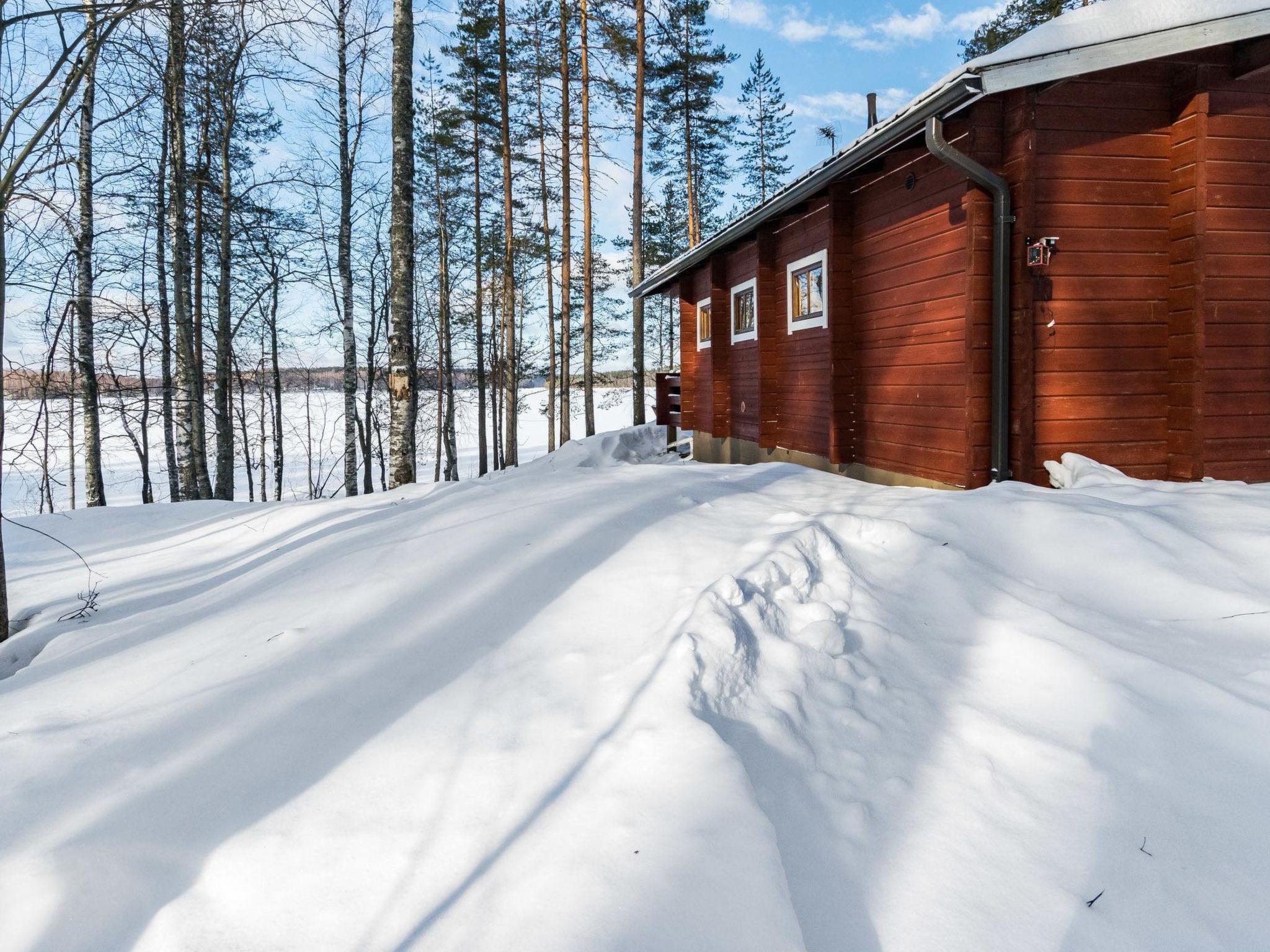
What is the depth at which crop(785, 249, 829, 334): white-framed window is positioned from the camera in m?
7.81

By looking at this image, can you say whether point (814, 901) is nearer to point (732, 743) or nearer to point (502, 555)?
point (732, 743)

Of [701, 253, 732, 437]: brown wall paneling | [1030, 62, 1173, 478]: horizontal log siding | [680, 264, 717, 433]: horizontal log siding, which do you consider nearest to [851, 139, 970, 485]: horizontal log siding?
[1030, 62, 1173, 478]: horizontal log siding

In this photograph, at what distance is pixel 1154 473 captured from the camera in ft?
17.6

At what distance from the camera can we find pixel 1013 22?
1605 centimetres

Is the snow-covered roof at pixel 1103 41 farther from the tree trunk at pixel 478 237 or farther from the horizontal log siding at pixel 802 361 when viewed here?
the tree trunk at pixel 478 237

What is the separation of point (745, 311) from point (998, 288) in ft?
17.9

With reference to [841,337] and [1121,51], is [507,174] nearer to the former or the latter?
[841,337]

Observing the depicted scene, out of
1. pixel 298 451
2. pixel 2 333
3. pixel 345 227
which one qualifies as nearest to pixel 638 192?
pixel 345 227

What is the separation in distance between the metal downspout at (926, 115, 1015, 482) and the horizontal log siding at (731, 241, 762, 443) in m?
4.29

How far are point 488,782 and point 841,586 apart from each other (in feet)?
6.05

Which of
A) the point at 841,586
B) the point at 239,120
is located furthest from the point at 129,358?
the point at 841,586

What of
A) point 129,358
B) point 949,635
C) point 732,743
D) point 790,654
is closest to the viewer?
point 732,743

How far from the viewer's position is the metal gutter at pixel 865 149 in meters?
4.74

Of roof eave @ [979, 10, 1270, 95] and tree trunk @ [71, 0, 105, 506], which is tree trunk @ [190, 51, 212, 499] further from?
roof eave @ [979, 10, 1270, 95]
